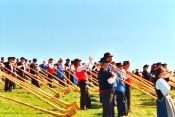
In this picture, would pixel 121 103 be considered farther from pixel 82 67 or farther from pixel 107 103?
pixel 82 67

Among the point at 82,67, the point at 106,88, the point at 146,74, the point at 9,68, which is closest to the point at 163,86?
the point at 106,88

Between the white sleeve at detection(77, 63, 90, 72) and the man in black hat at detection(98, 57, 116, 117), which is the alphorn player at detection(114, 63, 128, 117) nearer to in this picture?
the white sleeve at detection(77, 63, 90, 72)

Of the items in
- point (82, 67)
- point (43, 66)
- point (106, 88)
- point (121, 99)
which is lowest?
point (121, 99)

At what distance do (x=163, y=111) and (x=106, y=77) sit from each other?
223 cm

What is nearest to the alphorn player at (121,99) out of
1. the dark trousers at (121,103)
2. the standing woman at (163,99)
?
the dark trousers at (121,103)

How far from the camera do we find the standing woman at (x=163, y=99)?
36.5 feet

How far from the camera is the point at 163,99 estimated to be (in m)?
11.3

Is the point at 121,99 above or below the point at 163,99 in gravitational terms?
above

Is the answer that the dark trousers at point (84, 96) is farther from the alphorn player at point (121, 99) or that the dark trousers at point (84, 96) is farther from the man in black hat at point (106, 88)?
the man in black hat at point (106, 88)

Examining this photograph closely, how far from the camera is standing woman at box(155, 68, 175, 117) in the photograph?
438 inches

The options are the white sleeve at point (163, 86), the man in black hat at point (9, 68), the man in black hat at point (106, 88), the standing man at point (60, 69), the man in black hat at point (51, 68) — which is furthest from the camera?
the standing man at point (60, 69)

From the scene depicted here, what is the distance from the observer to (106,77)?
1291 cm

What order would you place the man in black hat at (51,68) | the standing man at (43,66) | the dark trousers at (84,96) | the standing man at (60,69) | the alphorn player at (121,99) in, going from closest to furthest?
the alphorn player at (121,99), the dark trousers at (84,96), the man in black hat at (51,68), the standing man at (60,69), the standing man at (43,66)

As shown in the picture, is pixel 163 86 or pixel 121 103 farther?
pixel 121 103
